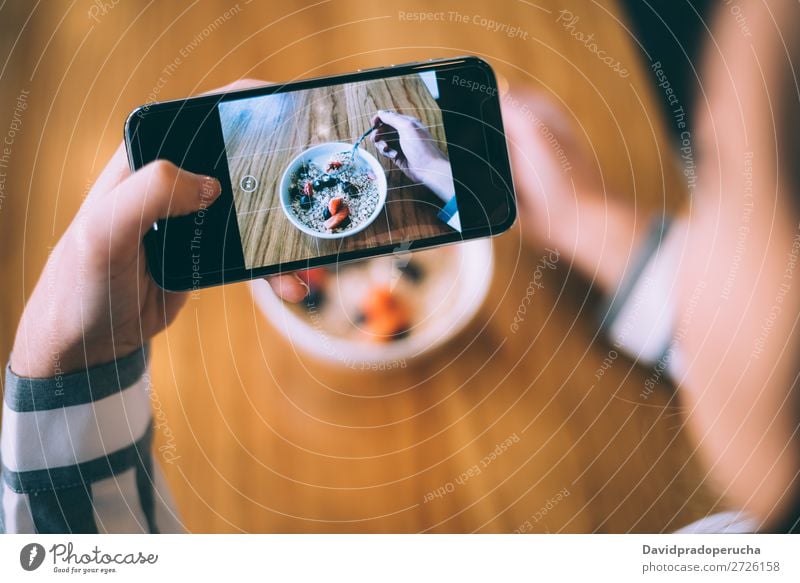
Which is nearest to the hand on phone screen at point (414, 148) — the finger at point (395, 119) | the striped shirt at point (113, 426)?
the finger at point (395, 119)

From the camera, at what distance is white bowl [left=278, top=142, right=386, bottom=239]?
0.94ft

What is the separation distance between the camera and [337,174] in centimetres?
29

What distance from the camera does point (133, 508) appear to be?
1.01ft

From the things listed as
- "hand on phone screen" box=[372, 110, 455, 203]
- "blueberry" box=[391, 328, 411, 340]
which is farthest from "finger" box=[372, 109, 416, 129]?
"blueberry" box=[391, 328, 411, 340]

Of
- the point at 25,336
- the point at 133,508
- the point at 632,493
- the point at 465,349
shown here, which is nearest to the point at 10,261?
the point at 25,336

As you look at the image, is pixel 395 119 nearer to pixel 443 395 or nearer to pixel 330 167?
pixel 330 167

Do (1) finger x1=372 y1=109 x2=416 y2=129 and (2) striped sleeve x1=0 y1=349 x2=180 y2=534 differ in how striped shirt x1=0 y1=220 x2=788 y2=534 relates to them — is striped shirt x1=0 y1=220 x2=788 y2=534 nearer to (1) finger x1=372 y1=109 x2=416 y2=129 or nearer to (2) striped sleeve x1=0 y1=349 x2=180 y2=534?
(2) striped sleeve x1=0 y1=349 x2=180 y2=534

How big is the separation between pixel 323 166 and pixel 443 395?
0.46 ft

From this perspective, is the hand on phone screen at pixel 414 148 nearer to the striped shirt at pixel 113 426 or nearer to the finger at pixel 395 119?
the finger at pixel 395 119

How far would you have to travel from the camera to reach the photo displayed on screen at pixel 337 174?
29 cm

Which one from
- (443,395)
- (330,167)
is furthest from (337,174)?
(443,395)

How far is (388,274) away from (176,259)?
0.11 meters
